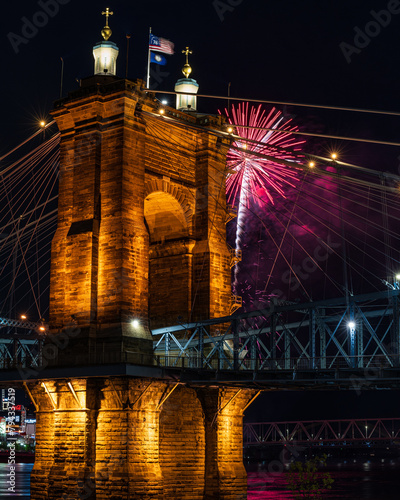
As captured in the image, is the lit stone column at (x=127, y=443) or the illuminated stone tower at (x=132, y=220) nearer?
the lit stone column at (x=127, y=443)

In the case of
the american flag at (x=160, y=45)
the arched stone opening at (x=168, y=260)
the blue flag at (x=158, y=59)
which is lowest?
the arched stone opening at (x=168, y=260)

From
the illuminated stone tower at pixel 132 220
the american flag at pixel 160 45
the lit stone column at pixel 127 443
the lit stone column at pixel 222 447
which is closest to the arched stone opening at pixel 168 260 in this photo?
the illuminated stone tower at pixel 132 220

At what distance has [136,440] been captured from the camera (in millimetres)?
43219

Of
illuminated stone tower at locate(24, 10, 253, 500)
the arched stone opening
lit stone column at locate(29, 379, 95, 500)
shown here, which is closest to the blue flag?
illuminated stone tower at locate(24, 10, 253, 500)

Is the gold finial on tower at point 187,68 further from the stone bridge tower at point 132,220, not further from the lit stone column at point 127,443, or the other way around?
the lit stone column at point 127,443

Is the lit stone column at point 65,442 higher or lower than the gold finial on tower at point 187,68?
lower

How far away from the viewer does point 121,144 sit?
47531 mm

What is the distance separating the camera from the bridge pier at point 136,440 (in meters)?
43.0

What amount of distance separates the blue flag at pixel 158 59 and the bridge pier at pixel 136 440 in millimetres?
21448

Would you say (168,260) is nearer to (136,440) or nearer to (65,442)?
(136,440)

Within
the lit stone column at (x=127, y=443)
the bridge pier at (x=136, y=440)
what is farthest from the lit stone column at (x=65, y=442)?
the lit stone column at (x=127, y=443)

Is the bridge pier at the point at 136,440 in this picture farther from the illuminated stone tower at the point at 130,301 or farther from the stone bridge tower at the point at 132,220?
the stone bridge tower at the point at 132,220

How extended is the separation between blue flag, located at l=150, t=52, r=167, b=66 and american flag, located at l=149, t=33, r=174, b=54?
2.05 feet

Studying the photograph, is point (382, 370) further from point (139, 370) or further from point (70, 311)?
point (70, 311)
